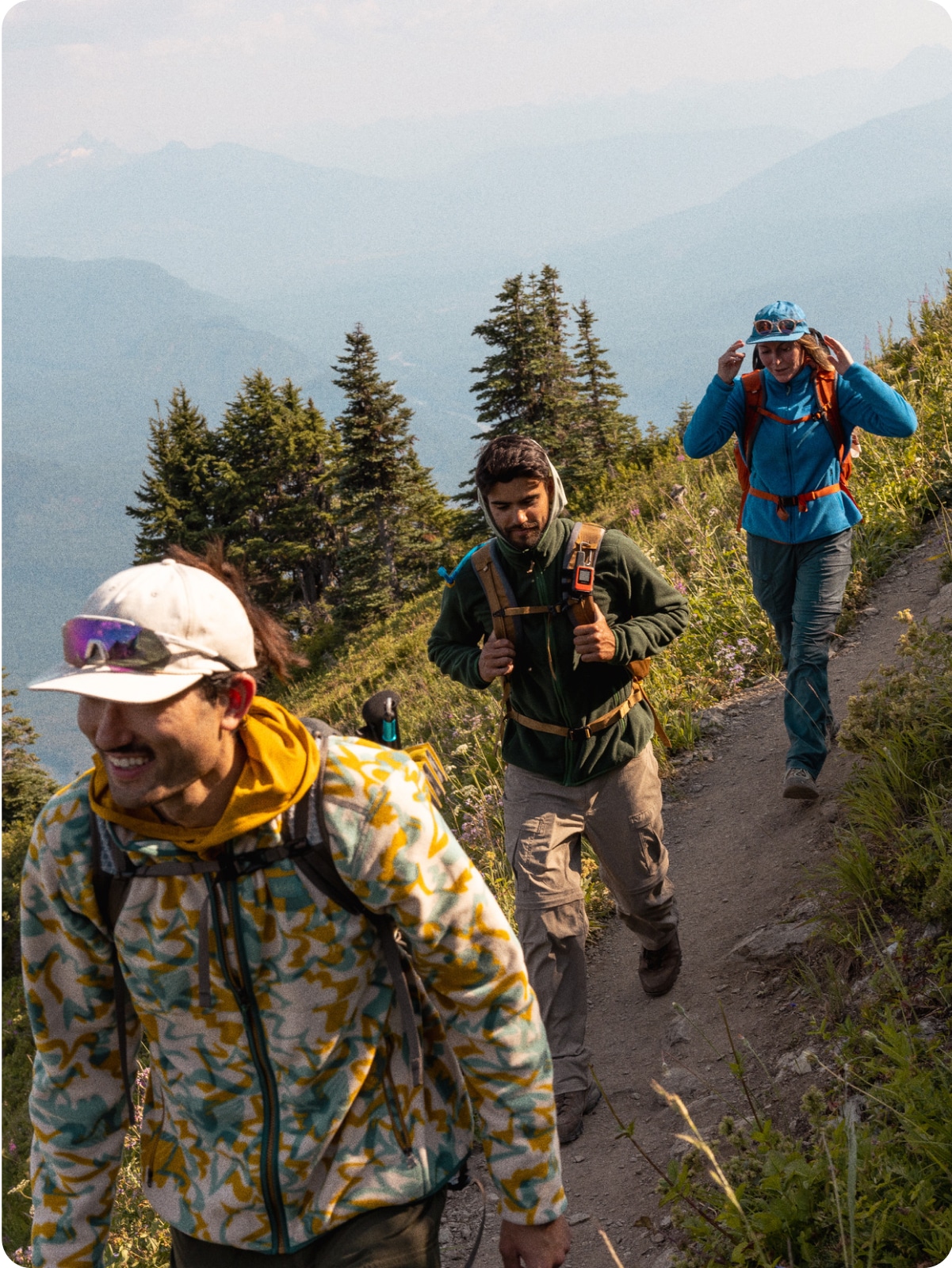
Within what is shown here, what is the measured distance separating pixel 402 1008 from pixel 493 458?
2.38 metres

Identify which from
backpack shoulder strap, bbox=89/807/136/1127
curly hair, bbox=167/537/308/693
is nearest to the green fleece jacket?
curly hair, bbox=167/537/308/693

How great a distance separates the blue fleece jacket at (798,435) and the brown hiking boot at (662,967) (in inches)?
85.2

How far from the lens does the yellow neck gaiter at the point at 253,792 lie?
6.19 feet

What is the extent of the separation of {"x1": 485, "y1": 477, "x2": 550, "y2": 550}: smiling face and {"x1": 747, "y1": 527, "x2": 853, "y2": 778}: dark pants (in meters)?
2.05

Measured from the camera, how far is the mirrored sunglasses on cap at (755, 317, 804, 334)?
5.33 meters

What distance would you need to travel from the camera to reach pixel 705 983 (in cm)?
472

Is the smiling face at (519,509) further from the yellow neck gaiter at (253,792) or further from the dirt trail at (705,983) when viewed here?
the yellow neck gaiter at (253,792)

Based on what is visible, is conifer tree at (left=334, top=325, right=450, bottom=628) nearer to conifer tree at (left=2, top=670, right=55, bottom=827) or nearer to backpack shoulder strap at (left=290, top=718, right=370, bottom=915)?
conifer tree at (left=2, top=670, right=55, bottom=827)

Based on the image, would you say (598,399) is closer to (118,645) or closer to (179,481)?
(179,481)

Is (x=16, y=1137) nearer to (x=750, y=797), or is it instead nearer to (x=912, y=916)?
(x=750, y=797)

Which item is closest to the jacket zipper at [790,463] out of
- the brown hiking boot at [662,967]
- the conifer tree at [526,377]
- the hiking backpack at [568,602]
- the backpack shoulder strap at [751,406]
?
the backpack shoulder strap at [751,406]

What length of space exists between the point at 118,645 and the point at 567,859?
2695 millimetres

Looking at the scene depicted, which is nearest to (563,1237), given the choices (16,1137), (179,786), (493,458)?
(179,786)

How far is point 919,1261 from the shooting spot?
8.30 feet
